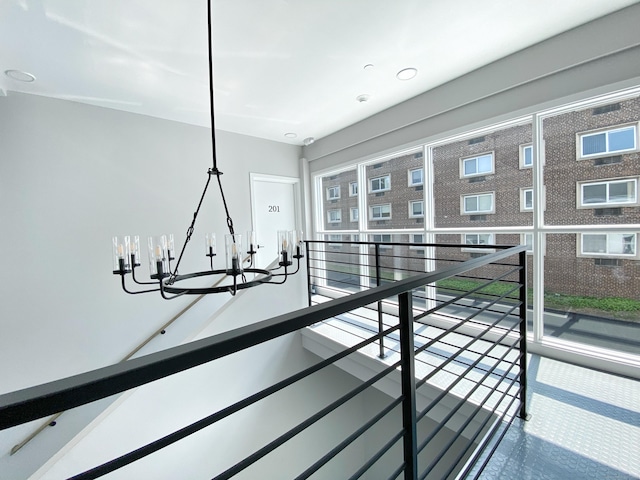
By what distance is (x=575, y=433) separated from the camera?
1.61 m

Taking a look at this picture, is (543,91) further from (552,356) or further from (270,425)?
(270,425)

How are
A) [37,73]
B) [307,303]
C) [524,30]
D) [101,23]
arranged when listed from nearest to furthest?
1. [101,23]
2. [524,30]
3. [37,73]
4. [307,303]

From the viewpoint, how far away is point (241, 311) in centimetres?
285

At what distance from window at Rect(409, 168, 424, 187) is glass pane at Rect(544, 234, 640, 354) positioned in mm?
1370

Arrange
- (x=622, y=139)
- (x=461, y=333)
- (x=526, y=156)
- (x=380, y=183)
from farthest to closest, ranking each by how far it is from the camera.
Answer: (x=380, y=183) → (x=526, y=156) → (x=622, y=139) → (x=461, y=333)

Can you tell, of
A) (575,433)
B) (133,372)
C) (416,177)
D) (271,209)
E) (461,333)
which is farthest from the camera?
(271,209)

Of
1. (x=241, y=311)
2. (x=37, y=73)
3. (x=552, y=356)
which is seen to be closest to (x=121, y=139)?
(x=37, y=73)

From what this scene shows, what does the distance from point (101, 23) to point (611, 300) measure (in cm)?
412

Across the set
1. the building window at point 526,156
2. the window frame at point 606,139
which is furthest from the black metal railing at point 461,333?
the window frame at point 606,139

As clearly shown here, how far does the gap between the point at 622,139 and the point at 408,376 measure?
2.59m

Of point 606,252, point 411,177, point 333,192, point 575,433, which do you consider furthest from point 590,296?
point 333,192

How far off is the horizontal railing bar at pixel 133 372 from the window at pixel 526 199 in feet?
8.62

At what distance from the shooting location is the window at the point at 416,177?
Answer: 3.38 meters

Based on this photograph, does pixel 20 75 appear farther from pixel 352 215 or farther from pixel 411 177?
pixel 411 177
